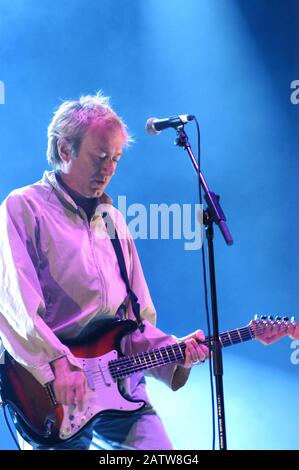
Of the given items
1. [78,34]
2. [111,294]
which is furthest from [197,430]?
[78,34]

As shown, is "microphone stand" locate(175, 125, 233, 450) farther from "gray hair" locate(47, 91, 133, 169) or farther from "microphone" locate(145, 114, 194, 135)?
"gray hair" locate(47, 91, 133, 169)

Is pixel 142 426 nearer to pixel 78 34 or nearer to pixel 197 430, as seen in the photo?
pixel 197 430

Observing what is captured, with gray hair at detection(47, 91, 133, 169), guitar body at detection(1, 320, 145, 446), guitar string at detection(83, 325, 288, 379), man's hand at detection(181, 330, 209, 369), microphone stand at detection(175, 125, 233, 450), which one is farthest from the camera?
gray hair at detection(47, 91, 133, 169)

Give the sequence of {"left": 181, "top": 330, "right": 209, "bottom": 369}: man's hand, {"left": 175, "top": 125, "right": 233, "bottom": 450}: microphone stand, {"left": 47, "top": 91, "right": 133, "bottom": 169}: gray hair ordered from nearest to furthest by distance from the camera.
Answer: {"left": 175, "top": 125, "right": 233, "bottom": 450}: microphone stand < {"left": 181, "top": 330, "right": 209, "bottom": 369}: man's hand < {"left": 47, "top": 91, "right": 133, "bottom": 169}: gray hair

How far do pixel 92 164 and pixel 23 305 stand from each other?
0.67 metres

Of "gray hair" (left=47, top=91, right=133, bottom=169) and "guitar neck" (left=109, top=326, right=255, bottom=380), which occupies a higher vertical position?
"gray hair" (left=47, top=91, right=133, bottom=169)

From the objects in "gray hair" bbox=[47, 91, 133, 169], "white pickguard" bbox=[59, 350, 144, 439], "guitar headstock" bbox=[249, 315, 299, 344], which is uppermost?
"gray hair" bbox=[47, 91, 133, 169]

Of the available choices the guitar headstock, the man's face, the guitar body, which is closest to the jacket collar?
the man's face

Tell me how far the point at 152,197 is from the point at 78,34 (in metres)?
0.79

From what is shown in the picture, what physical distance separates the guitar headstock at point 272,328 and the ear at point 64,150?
3.36 ft

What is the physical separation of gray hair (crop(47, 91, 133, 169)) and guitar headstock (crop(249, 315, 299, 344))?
0.95 meters

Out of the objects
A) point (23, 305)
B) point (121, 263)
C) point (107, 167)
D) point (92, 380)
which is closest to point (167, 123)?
point (107, 167)

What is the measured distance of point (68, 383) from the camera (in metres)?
2.54

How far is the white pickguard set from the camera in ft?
8.38
